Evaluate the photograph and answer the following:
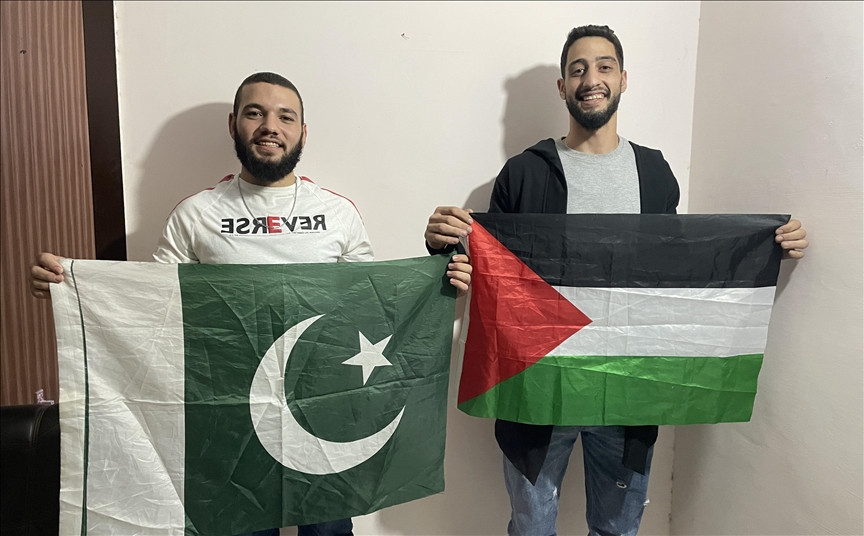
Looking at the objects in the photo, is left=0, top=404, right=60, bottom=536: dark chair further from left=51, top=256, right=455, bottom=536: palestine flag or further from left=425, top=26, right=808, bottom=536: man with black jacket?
left=425, top=26, right=808, bottom=536: man with black jacket

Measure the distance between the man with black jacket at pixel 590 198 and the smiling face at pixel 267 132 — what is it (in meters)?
0.56

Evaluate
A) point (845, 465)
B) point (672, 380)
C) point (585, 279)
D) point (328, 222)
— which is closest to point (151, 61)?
point (328, 222)

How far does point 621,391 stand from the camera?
4.15ft

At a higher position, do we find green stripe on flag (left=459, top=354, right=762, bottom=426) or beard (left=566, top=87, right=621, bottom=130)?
beard (left=566, top=87, right=621, bottom=130)

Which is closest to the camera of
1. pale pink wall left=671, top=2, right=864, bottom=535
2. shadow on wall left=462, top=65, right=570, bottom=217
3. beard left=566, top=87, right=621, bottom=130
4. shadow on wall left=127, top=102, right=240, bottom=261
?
pale pink wall left=671, top=2, right=864, bottom=535

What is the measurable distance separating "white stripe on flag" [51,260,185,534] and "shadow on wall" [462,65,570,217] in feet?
2.98

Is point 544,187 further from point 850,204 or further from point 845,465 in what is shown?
point 845,465

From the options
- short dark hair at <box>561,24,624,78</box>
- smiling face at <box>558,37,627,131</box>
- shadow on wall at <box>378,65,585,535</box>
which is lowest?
shadow on wall at <box>378,65,585,535</box>

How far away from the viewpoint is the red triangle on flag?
1.24m

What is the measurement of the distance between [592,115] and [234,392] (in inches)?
42.2

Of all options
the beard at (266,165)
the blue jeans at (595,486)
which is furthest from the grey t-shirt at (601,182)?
the beard at (266,165)

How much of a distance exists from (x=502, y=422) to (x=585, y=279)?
0.45 meters

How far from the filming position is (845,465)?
1.18m

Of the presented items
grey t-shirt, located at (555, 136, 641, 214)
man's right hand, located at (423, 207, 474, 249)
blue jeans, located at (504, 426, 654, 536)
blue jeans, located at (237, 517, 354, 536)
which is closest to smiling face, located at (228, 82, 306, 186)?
man's right hand, located at (423, 207, 474, 249)
